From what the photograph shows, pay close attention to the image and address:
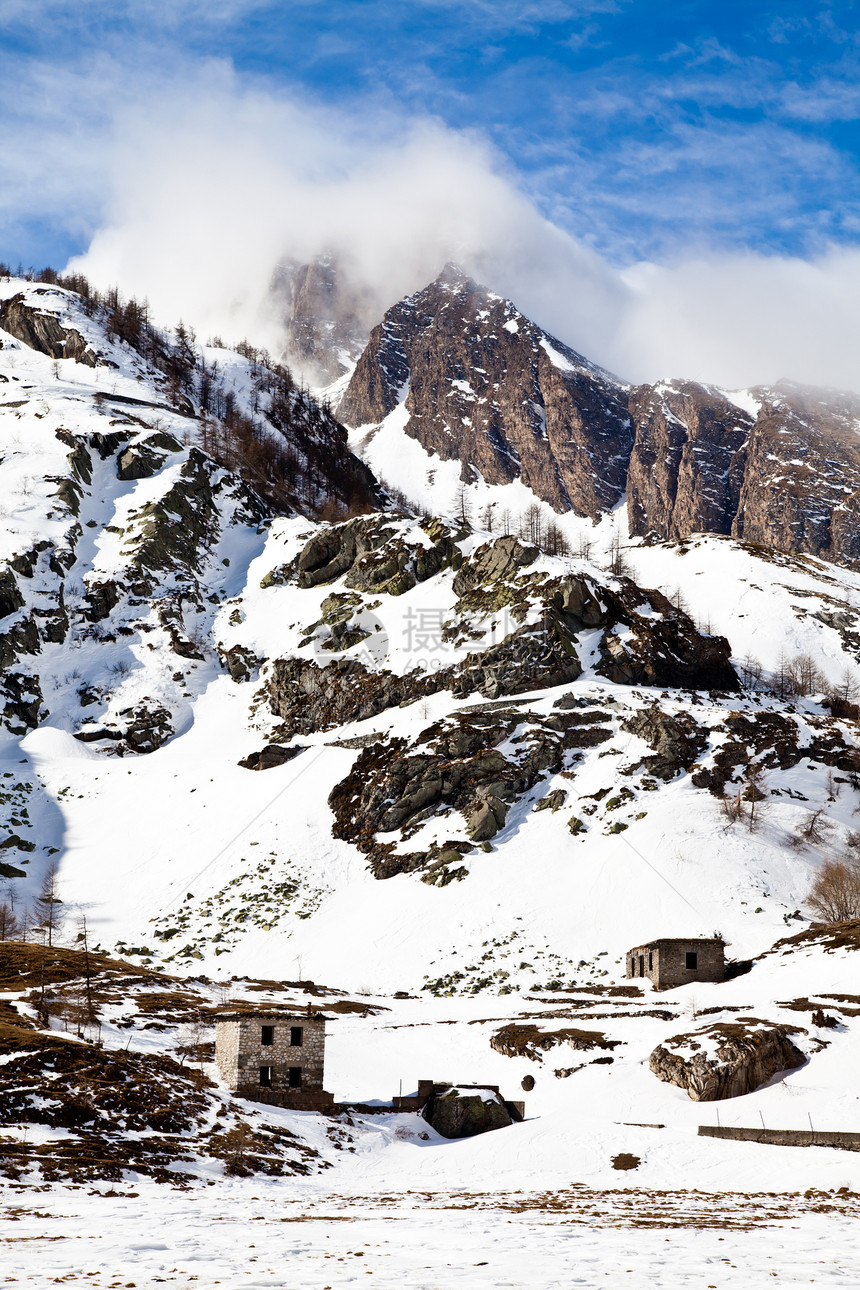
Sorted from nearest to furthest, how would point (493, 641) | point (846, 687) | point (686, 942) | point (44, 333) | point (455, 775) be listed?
point (686, 942)
point (455, 775)
point (493, 641)
point (846, 687)
point (44, 333)

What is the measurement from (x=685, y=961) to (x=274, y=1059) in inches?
1194

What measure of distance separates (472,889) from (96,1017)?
37.2m

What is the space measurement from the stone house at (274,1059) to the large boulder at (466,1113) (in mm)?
5080

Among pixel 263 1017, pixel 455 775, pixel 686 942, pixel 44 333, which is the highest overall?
pixel 44 333

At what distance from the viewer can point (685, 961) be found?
65.1 meters

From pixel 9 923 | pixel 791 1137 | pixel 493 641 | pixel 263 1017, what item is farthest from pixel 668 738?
pixel 9 923

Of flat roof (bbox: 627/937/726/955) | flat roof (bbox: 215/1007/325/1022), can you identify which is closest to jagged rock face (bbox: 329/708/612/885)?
flat roof (bbox: 627/937/726/955)

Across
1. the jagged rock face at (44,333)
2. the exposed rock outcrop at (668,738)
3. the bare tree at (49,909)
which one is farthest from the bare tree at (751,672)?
the jagged rock face at (44,333)

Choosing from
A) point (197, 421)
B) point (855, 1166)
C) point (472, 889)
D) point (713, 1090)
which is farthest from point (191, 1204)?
point (197, 421)

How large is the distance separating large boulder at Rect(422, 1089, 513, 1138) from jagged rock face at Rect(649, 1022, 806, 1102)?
7.91m

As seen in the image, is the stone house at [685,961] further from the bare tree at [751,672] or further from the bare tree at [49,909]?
the bare tree at [751,672]

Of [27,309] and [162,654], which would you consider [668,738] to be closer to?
[162,654]

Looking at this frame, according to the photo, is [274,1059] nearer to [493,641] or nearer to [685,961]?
[685,961]

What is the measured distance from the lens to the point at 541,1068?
51938 millimetres
